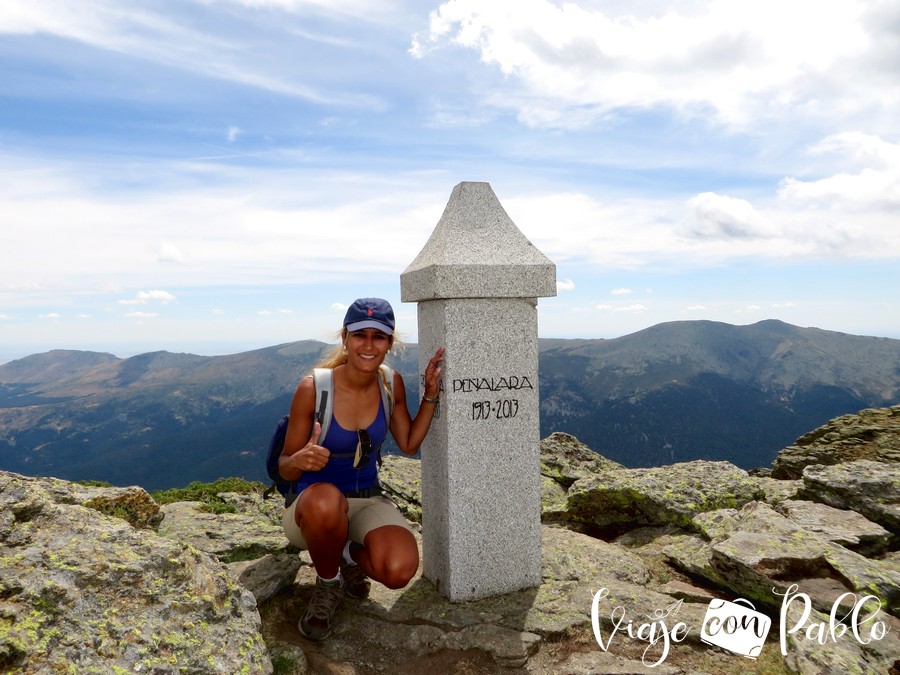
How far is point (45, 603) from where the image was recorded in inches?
151

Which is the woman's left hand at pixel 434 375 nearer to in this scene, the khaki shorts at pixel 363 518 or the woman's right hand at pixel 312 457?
the khaki shorts at pixel 363 518

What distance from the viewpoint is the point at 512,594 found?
659 centimetres

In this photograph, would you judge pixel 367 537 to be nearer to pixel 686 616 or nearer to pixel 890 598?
pixel 686 616

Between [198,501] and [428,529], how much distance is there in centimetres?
434

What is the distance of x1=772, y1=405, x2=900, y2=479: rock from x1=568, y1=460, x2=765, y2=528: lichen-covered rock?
7.36 feet

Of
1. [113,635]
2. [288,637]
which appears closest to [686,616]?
[288,637]

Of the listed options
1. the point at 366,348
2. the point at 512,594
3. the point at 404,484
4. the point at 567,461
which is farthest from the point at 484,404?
the point at 567,461

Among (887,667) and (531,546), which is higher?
(531,546)

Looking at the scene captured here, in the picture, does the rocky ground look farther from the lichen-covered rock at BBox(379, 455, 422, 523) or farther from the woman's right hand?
the woman's right hand

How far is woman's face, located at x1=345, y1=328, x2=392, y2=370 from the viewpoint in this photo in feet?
19.5

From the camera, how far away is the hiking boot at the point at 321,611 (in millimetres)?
5586

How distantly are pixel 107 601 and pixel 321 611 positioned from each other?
2.04 m

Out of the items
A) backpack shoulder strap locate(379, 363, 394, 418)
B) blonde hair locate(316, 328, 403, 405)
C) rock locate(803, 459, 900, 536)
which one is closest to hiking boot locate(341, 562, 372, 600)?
backpack shoulder strap locate(379, 363, 394, 418)

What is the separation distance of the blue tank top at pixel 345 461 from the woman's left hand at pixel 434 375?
0.53 metres
